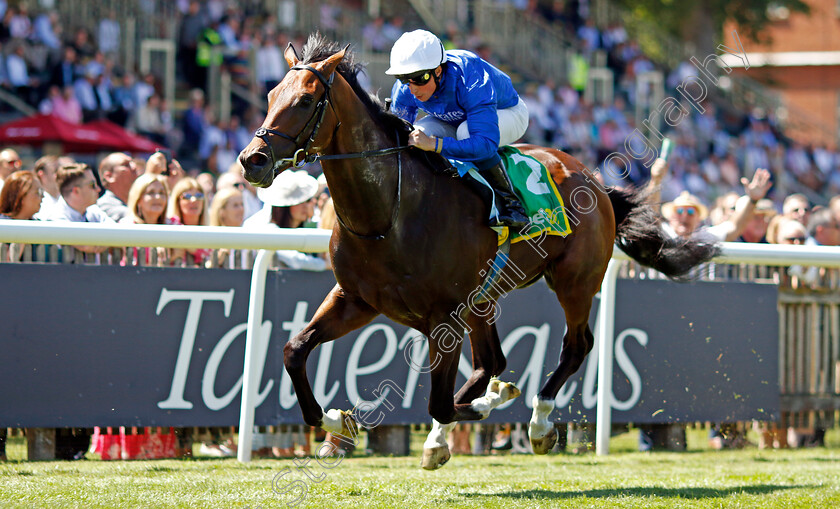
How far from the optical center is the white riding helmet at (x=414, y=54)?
4570 mm

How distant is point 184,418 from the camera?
5.70 meters

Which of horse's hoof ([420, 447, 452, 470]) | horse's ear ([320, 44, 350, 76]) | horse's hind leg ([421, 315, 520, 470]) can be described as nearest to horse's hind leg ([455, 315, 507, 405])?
horse's hind leg ([421, 315, 520, 470])

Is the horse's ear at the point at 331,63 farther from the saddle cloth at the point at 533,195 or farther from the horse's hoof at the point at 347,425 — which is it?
the horse's hoof at the point at 347,425

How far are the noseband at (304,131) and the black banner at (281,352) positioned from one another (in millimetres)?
1890

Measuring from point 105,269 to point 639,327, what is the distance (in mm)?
3404

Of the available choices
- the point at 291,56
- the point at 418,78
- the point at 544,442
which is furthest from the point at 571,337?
the point at 291,56

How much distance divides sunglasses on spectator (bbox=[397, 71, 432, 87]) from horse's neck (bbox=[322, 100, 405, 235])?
331mm

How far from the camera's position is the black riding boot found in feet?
15.8

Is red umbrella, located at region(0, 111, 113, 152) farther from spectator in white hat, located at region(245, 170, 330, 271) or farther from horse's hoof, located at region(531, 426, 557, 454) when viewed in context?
horse's hoof, located at region(531, 426, 557, 454)

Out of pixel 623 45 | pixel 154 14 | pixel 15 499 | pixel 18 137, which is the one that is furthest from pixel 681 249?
pixel 623 45

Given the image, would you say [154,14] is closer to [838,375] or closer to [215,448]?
[215,448]

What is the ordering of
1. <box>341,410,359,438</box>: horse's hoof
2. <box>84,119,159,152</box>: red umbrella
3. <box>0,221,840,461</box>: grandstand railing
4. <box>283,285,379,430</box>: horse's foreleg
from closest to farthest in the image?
<box>283,285,379,430</box>: horse's foreleg, <box>341,410,359,438</box>: horse's hoof, <box>0,221,840,461</box>: grandstand railing, <box>84,119,159,152</box>: red umbrella

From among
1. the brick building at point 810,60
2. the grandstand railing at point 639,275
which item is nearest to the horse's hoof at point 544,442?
the grandstand railing at point 639,275

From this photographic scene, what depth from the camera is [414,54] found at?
15.0 feet
